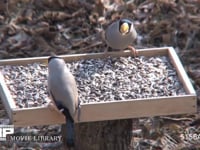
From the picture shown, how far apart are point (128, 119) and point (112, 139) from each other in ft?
0.52

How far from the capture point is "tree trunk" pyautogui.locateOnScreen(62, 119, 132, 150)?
443 cm

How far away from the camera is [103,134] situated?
4445 mm

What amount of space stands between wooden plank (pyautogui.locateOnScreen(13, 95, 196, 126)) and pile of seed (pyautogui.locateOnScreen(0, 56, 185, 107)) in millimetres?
125

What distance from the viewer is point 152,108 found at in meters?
4.08

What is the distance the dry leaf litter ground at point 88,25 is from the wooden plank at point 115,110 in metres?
1.56

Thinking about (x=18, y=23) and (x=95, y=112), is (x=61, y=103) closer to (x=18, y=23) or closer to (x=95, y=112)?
(x=95, y=112)

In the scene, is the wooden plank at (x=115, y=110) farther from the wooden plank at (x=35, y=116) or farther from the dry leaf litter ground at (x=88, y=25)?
the dry leaf litter ground at (x=88, y=25)

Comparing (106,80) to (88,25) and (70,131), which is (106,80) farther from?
(88,25)

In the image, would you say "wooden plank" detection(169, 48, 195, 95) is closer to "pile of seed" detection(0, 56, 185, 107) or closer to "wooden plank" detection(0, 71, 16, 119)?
"pile of seed" detection(0, 56, 185, 107)

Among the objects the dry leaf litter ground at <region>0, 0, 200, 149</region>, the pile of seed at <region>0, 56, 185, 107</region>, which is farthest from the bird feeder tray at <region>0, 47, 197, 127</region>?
the dry leaf litter ground at <region>0, 0, 200, 149</region>

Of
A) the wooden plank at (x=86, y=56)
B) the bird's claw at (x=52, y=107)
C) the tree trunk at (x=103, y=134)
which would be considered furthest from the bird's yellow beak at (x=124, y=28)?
the bird's claw at (x=52, y=107)

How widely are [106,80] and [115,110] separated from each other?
0.40m

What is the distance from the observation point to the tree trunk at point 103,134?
4.43 metres

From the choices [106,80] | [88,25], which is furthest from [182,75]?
[88,25]
